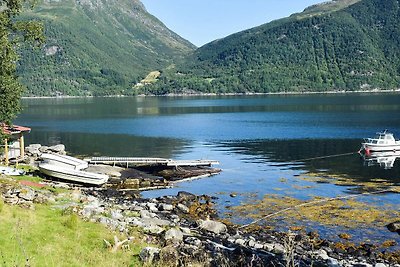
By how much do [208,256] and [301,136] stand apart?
8065 cm

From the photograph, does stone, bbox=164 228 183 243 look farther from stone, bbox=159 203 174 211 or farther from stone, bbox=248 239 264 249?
stone, bbox=159 203 174 211

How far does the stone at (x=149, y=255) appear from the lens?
64.9 ft

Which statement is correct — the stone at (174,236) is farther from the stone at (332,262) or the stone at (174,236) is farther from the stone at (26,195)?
the stone at (26,195)

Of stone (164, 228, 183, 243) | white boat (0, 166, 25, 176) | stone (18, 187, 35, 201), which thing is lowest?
stone (164, 228, 183, 243)

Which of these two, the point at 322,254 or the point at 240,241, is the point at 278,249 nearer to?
the point at 240,241

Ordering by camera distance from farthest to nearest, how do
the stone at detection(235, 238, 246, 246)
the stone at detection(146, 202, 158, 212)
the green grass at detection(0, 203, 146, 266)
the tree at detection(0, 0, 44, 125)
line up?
the stone at detection(146, 202, 158, 212) → the tree at detection(0, 0, 44, 125) → the stone at detection(235, 238, 246, 246) → the green grass at detection(0, 203, 146, 266)

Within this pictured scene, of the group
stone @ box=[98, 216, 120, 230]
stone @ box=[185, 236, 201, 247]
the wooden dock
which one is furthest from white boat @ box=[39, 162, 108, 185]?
stone @ box=[185, 236, 201, 247]

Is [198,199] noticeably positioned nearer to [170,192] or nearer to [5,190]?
[170,192]

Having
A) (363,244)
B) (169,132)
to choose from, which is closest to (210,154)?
(169,132)

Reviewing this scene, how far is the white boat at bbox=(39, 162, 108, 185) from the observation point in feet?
160

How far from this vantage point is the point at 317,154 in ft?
252

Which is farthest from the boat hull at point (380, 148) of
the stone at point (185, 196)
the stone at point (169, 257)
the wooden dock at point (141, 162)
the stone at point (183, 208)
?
the stone at point (169, 257)

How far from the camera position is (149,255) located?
20.4 m

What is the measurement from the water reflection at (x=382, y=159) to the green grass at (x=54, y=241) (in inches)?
2072
